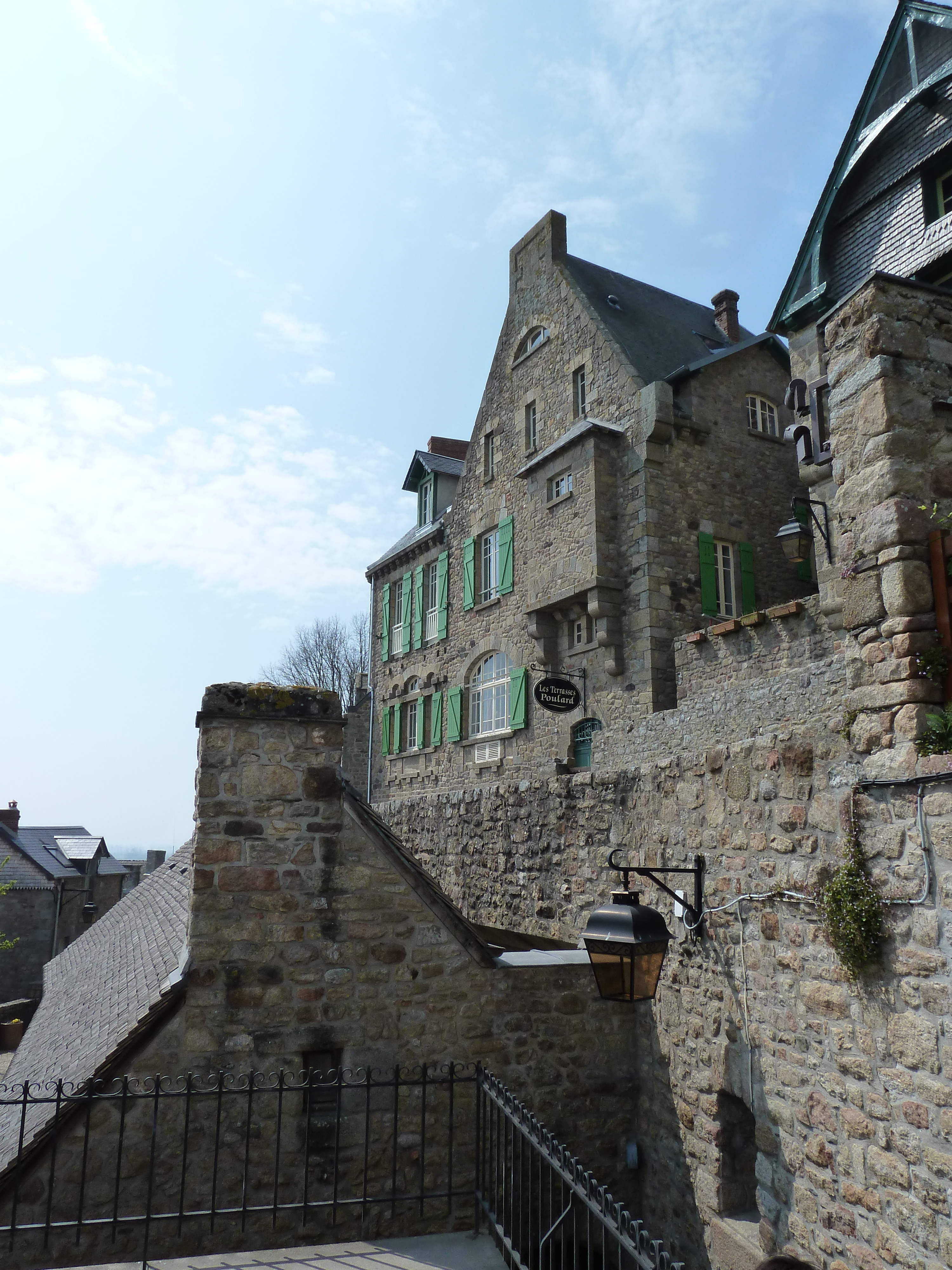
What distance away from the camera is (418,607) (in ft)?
66.9

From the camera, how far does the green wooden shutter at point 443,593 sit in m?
19.3

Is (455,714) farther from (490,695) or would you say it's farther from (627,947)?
(627,947)

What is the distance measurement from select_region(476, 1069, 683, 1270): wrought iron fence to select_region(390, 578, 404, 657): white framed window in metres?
14.9

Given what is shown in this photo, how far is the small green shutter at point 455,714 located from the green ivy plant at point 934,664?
14346 millimetres

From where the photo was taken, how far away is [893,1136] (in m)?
4.28

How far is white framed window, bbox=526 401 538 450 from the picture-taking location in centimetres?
1711

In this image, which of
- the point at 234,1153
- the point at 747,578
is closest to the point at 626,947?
the point at 234,1153

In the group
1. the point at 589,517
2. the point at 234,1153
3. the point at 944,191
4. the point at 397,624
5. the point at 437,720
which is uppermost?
the point at 944,191

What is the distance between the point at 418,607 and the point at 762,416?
8633 millimetres

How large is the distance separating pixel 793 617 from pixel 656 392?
5.13 metres

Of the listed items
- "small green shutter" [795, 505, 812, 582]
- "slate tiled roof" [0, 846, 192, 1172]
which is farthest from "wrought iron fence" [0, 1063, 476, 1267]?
"small green shutter" [795, 505, 812, 582]

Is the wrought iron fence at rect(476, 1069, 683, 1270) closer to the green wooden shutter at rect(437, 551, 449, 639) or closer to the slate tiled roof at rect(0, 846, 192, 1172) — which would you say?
the slate tiled roof at rect(0, 846, 192, 1172)

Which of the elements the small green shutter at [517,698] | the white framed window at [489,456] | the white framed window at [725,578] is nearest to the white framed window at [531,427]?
the white framed window at [489,456]

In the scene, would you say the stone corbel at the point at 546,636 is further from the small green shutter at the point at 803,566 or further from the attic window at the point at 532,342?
the attic window at the point at 532,342
